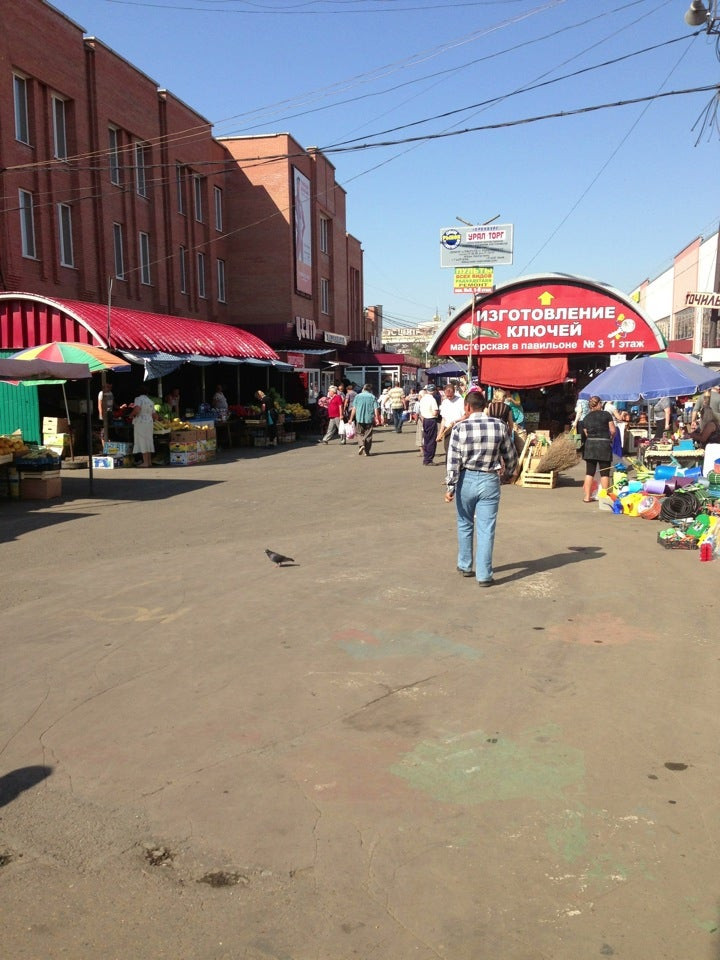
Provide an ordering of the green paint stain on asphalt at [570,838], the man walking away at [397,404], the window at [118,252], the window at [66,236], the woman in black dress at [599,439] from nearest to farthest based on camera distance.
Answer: the green paint stain on asphalt at [570,838], the woman in black dress at [599,439], the window at [66,236], the window at [118,252], the man walking away at [397,404]

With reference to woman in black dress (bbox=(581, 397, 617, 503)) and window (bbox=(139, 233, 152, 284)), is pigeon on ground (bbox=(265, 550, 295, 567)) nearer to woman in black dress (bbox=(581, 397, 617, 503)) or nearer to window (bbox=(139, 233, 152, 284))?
woman in black dress (bbox=(581, 397, 617, 503))

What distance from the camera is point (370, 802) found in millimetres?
3799

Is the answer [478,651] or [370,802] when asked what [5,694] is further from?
[478,651]

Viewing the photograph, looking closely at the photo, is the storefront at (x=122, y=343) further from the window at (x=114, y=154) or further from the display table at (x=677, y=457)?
the display table at (x=677, y=457)

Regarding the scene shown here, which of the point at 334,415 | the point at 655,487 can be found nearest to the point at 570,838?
the point at 655,487

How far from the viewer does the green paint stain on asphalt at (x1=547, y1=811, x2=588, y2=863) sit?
3.36 m

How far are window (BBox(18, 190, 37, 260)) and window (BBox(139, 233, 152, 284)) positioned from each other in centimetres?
623

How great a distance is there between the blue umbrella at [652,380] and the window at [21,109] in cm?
1797

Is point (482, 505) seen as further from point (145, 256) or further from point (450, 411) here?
point (145, 256)

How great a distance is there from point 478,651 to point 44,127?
23.1 meters

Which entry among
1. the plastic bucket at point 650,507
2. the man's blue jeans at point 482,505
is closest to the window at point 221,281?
the plastic bucket at point 650,507

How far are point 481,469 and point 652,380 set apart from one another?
7139 mm

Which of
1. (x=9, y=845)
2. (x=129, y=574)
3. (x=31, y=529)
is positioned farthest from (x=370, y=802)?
(x=31, y=529)

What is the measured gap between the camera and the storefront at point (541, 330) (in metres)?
19.9
